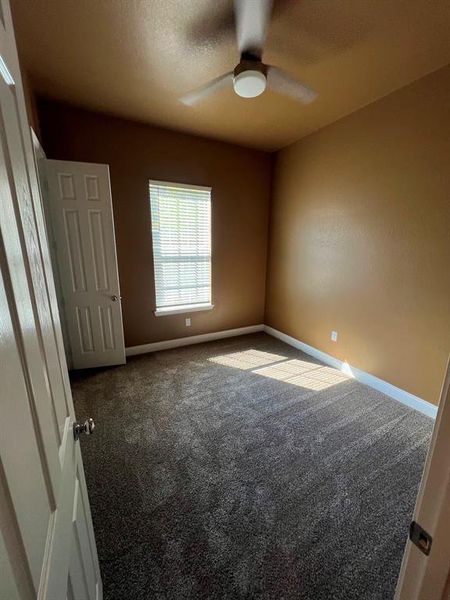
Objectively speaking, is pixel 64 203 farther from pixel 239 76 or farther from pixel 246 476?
pixel 246 476

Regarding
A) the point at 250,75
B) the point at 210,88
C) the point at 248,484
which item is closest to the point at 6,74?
the point at 250,75

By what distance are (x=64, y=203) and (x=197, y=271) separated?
68.1 inches

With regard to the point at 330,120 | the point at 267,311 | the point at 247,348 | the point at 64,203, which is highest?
the point at 330,120

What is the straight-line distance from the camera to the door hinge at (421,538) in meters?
0.53

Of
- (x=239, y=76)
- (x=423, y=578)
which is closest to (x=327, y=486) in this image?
(x=423, y=578)

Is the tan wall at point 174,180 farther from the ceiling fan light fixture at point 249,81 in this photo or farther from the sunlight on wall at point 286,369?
the ceiling fan light fixture at point 249,81

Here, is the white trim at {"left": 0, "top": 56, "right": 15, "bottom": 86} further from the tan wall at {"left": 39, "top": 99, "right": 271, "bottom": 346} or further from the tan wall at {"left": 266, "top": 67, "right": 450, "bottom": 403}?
the tan wall at {"left": 266, "top": 67, "right": 450, "bottom": 403}

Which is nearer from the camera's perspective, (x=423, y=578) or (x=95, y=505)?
(x=423, y=578)

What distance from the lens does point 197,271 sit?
3682 millimetres

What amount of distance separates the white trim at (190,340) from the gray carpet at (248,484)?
620 mm

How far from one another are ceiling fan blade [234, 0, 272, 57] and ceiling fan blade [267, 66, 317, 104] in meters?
0.15

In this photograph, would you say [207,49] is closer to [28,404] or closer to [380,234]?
[380,234]

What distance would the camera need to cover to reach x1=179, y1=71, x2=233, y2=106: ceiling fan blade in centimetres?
178

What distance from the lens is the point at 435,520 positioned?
0.52 metres
